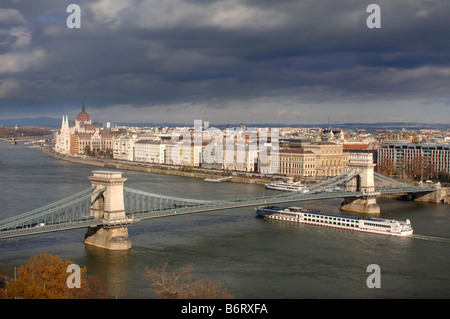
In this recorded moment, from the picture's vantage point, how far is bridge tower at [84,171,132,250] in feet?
42.3

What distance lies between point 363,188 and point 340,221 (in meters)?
5.23

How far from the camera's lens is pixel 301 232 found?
1600 centimetres

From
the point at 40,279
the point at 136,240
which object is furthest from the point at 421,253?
the point at 40,279

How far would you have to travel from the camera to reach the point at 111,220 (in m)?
13.0

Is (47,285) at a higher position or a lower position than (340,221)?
higher

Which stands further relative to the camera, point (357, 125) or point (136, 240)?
point (357, 125)

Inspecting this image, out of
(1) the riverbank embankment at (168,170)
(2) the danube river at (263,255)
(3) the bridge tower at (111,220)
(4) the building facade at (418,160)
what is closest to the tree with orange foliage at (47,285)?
(2) the danube river at (263,255)

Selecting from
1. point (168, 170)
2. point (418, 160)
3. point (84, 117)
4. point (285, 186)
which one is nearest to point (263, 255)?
point (285, 186)

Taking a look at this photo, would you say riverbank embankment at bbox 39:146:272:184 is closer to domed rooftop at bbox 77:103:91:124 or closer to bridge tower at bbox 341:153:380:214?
bridge tower at bbox 341:153:380:214

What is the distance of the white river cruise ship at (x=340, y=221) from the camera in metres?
15.9

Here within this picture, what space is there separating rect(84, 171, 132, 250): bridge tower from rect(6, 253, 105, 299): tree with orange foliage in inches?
145

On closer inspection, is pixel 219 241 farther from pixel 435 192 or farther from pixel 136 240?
pixel 435 192

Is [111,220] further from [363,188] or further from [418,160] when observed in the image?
[418,160]
